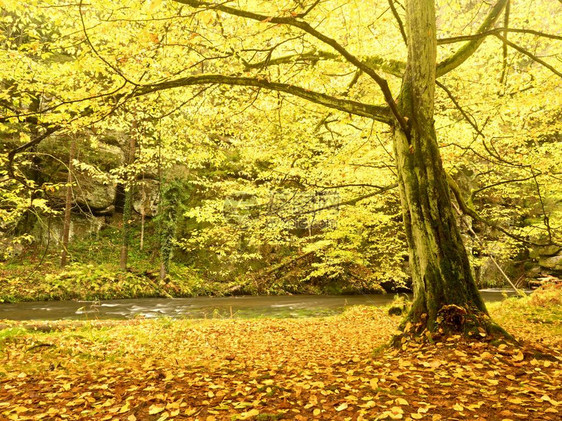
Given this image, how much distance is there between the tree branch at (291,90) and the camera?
4645 mm

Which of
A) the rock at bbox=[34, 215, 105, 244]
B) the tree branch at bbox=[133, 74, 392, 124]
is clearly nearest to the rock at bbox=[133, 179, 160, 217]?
the rock at bbox=[34, 215, 105, 244]

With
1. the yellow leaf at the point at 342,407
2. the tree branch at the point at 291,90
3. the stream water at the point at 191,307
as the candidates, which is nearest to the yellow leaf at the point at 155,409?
the yellow leaf at the point at 342,407

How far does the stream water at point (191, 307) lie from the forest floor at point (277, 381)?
19.1 ft

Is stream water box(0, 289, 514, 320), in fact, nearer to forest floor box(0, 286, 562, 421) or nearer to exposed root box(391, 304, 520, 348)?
forest floor box(0, 286, 562, 421)

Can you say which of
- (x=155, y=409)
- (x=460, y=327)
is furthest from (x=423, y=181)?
(x=155, y=409)

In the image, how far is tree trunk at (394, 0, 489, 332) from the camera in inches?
174

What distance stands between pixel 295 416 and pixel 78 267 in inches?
686

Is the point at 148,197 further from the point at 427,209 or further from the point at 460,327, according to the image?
the point at 460,327

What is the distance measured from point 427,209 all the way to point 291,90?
254 cm

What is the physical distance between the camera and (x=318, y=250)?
15.7 metres

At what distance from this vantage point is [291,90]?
4.80 meters

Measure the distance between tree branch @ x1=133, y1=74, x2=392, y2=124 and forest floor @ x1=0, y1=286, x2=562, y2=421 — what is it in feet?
10.8

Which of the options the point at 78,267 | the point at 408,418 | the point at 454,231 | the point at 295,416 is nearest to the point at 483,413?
the point at 408,418

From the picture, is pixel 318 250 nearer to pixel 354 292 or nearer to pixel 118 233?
pixel 354 292
